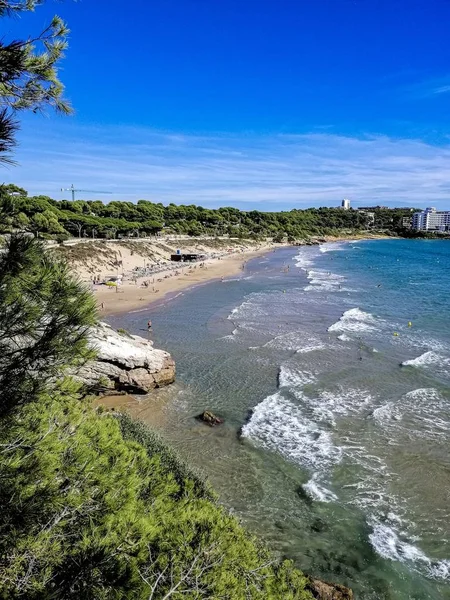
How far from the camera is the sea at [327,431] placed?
10312 millimetres

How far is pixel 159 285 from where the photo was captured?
164 feet

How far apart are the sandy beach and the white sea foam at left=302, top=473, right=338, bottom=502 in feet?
57.7

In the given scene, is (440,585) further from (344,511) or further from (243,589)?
(243,589)

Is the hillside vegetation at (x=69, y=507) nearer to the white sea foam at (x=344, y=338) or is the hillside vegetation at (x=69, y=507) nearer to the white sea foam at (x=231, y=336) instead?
the white sea foam at (x=231, y=336)

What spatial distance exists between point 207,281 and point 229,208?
107353 mm

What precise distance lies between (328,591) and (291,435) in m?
7.02

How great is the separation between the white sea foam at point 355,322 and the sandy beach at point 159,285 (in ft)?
55.1

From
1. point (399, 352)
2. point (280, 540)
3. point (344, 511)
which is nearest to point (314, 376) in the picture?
point (399, 352)

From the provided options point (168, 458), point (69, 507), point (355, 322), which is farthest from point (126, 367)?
point (355, 322)

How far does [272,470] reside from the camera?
13.4 m

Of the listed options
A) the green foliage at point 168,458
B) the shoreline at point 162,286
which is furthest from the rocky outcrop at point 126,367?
the green foliage at point 168,458

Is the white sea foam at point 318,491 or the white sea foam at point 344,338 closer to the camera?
the white sea foam at point 318,491

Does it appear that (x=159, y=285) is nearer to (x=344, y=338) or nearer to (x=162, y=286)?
(x=162, y=286)

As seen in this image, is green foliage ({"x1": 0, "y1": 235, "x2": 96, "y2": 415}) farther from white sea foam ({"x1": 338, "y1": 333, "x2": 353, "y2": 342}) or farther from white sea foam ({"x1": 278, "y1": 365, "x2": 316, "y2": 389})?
white sea foam ({"x1": 338, "y1": 333, "x2": 353, "y2": 342})
